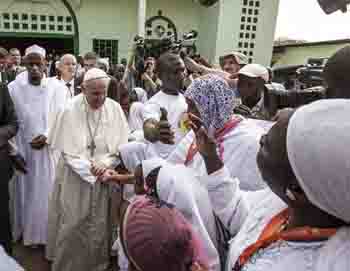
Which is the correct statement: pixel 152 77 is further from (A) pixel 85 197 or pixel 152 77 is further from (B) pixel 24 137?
(A) pixel 85 197

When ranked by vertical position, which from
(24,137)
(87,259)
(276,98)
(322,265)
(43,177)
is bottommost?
(87,259)

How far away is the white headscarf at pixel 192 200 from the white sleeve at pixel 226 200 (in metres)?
0.04

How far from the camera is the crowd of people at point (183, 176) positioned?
81 cm

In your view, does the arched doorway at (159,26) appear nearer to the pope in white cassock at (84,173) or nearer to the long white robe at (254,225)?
the pope in white cassock at (84,173)

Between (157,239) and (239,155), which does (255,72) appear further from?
(157,239)

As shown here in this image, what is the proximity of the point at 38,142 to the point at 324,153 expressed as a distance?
9.65 feet

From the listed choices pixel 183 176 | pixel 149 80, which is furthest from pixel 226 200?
pixel 149 80

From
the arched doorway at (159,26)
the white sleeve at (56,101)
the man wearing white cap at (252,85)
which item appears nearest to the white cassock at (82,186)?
the white sleeve at (56,101)

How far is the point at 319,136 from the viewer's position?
0.73 m

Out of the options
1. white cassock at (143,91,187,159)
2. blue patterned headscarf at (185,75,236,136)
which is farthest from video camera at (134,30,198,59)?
blue patterned headscarf at (185,75,236,136)

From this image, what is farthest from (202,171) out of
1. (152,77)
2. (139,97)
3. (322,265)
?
(152,77)

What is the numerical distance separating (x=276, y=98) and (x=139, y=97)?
299 centimetres

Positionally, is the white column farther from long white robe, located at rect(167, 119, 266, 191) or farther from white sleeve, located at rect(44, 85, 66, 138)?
long white robe, located at rect(167, 119, 266, 191)

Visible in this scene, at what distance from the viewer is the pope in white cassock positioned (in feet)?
8.55
